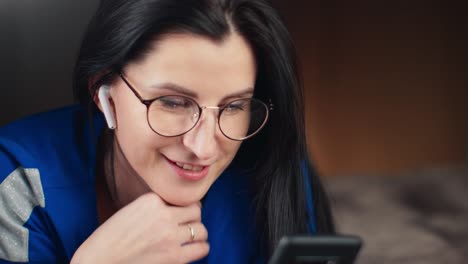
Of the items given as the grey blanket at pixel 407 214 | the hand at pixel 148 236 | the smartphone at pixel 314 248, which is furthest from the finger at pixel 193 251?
the grey blanket at pixel 407 214

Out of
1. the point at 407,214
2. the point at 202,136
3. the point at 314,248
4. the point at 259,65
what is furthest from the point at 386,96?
the point at 314,248

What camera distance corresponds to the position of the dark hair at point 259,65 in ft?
3.43

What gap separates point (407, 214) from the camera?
6.18 ft

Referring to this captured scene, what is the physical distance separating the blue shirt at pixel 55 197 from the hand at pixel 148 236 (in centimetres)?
7

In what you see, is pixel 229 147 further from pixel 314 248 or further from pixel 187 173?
pixel 314 248

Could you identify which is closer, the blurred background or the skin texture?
the skin texture

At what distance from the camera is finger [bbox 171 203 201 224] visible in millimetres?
1173

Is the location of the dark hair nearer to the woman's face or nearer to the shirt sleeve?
the woman's face

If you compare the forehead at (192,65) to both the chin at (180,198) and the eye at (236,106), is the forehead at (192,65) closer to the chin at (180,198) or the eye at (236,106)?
the eye at (236,106)

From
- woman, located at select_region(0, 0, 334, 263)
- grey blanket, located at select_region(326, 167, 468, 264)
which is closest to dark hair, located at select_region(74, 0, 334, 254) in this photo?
woman, located at select_region(0, 0, 334, 263)

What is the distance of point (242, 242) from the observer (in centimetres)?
129

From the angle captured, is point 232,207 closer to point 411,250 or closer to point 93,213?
point 93,213

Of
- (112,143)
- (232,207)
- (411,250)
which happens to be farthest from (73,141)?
(411,250)

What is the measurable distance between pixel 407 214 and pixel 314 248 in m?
1.16
